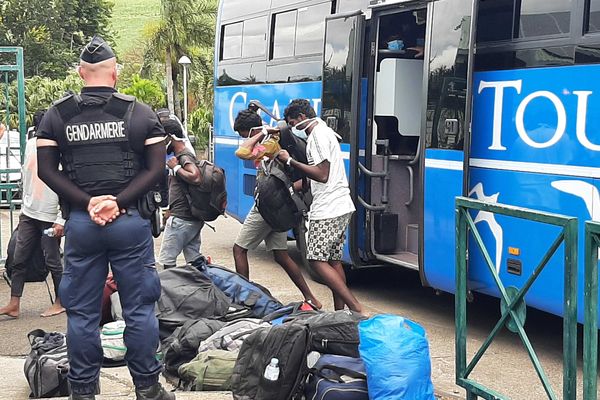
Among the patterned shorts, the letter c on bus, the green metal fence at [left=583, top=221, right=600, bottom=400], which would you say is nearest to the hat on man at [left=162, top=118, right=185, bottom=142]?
the patterned shorts

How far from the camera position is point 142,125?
175 inches

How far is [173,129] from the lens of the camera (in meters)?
7.39

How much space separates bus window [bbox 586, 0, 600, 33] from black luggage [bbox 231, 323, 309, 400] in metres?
2.78

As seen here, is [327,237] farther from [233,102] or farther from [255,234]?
[233,102]

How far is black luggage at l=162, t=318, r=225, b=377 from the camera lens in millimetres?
5816

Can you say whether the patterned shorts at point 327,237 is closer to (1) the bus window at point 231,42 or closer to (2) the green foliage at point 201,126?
(1) the bus window at point 231,42

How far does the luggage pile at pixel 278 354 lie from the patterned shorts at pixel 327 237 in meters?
0.54

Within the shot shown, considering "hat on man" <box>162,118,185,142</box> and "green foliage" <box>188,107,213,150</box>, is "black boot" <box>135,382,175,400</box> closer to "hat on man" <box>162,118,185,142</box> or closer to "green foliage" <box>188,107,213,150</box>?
"hat on man" <box>162,118,185,142</box>

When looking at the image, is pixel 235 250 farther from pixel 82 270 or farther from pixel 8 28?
pixel 8 28

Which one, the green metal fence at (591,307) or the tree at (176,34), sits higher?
the tree at (176,34)

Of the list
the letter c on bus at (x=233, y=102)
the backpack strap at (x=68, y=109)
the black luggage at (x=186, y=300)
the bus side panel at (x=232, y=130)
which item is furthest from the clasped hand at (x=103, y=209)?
the letter c on bus at (x=233, y=102)

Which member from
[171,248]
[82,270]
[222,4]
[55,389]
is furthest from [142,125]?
[222,4]

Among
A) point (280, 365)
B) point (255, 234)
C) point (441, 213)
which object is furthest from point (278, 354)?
point (255, 234)

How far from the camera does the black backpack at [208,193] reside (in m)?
7.50
